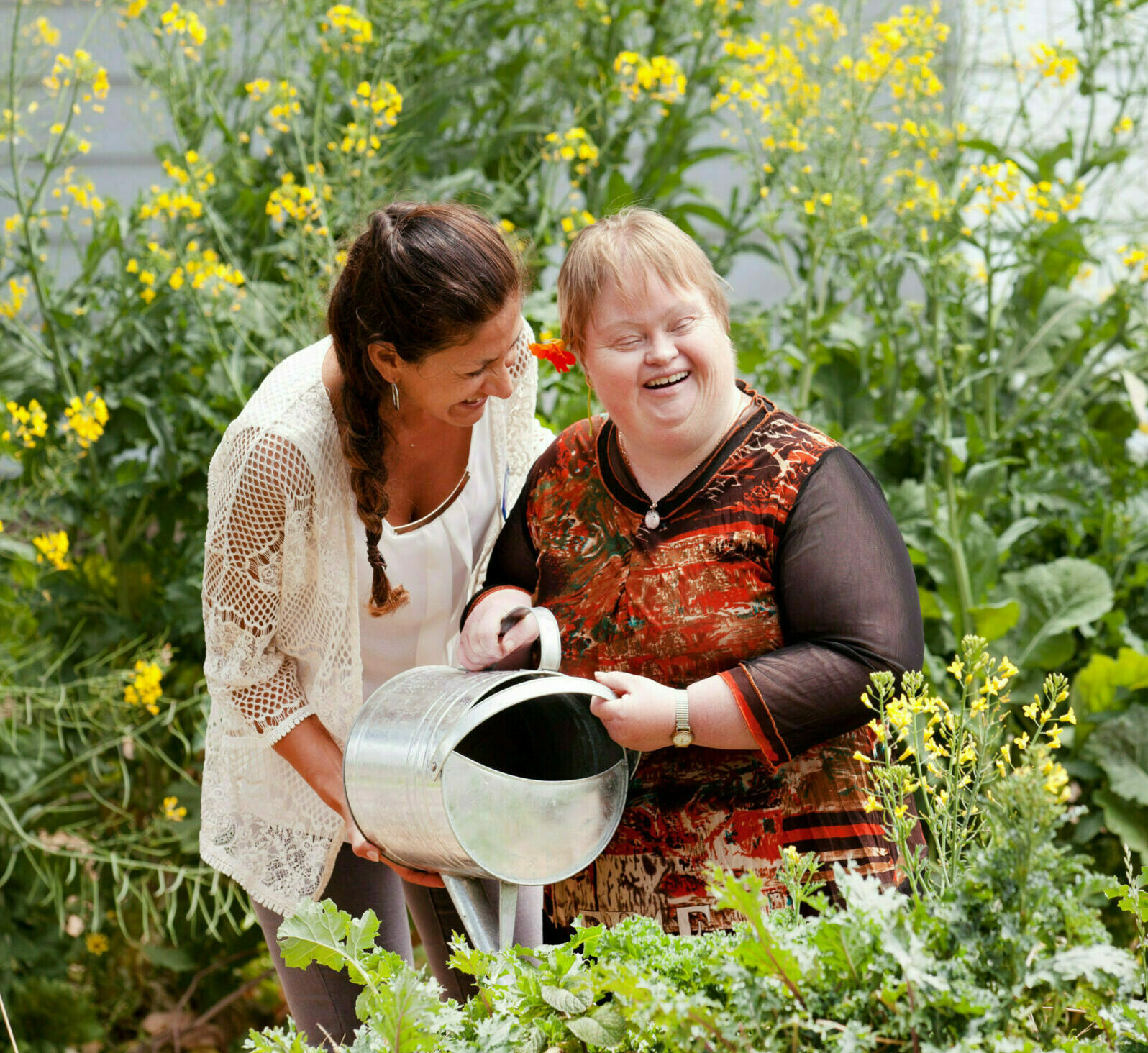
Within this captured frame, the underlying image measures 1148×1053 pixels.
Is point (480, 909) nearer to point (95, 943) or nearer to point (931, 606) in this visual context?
point (931, 606)

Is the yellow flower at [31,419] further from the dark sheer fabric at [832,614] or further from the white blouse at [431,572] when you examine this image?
the dark sheer fabric at [832,614]

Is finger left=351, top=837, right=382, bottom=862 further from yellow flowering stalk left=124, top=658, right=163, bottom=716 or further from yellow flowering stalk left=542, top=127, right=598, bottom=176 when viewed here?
yellow flowering stalk left=542, top=127, right=598, bottom=176

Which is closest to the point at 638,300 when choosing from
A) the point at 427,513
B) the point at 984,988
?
the point at 427,513

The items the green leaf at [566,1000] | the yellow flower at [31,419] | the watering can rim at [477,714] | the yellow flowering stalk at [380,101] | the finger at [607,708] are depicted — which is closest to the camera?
the green leaf at [566,1000]

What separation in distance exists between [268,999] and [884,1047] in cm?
227

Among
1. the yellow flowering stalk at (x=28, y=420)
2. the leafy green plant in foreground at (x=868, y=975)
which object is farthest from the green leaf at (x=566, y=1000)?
the yellow flowering stalk at (x=28, y=420)

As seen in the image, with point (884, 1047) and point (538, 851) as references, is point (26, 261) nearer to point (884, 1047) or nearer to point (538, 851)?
point (538, 851)

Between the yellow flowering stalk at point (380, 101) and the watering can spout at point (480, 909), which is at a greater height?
the yellow flowering stalk at point (380, 101)

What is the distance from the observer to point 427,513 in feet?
5.14

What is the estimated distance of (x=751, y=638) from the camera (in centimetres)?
119

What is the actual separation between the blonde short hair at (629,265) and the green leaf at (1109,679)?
65.2 inches

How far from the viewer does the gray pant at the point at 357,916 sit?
60.1 inches

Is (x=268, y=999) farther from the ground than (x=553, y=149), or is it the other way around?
(x=553, y=149)

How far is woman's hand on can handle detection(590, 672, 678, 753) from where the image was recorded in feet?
3.58
